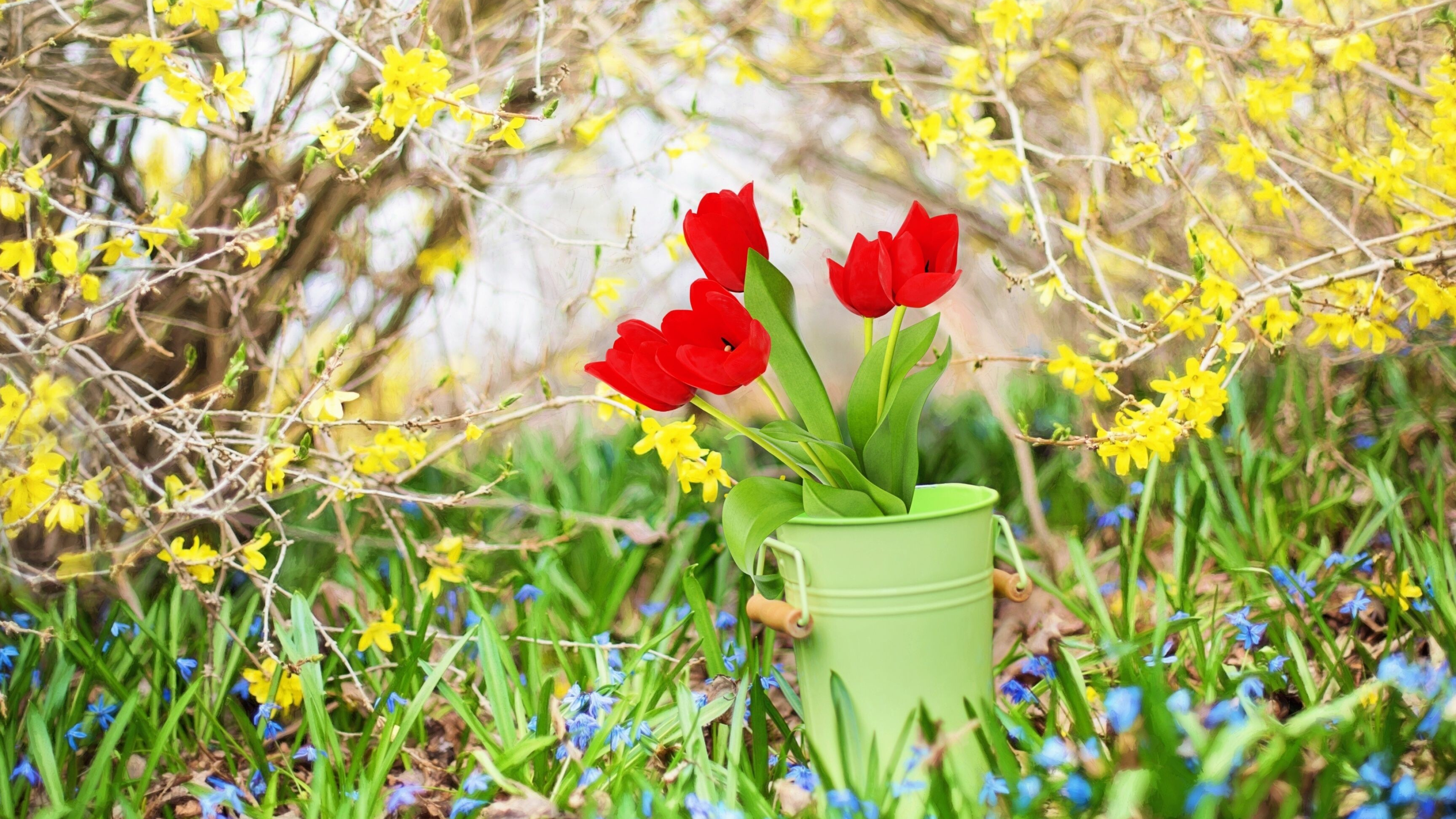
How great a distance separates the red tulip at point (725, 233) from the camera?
3.96ft

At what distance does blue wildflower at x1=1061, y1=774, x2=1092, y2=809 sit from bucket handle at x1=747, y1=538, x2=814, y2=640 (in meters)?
0.32

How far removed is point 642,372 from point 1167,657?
93 cm

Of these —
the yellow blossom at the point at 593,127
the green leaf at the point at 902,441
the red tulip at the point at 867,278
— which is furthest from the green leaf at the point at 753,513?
the yellow blossom at the point at 593,127

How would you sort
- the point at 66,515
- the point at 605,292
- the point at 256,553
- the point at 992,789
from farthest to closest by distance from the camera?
the point at 605,292, the point at 256,553, the point at 66,515, the point at 992,789

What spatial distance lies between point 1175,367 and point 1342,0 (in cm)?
96

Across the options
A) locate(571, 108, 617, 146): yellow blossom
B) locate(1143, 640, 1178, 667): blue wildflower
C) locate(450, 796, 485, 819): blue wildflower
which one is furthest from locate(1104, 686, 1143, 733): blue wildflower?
locate(571, 108, 617, 146): yellow blossom

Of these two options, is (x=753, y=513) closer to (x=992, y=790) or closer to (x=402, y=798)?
(x=992, y=790)

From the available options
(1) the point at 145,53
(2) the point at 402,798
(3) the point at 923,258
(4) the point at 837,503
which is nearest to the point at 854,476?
(4) the point at 837,503

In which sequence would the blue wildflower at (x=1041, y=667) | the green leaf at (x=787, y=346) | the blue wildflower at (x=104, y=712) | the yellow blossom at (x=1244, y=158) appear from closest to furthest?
the green leaf at (x=787, y=346), the blue wildflower at (x=1041, y=667), the blue wildflower at (x=104, y=712), the yellow blossom at (x=1244, y=158)

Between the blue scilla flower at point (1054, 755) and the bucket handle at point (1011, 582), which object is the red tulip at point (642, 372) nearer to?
the bucket handle at point (1011, 582)

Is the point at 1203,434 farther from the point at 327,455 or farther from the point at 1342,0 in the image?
the point at 1342,0

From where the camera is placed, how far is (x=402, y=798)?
1209 mm

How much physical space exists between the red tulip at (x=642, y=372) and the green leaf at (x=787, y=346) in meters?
0.11

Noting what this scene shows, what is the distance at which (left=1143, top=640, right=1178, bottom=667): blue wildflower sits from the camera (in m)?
1.43
